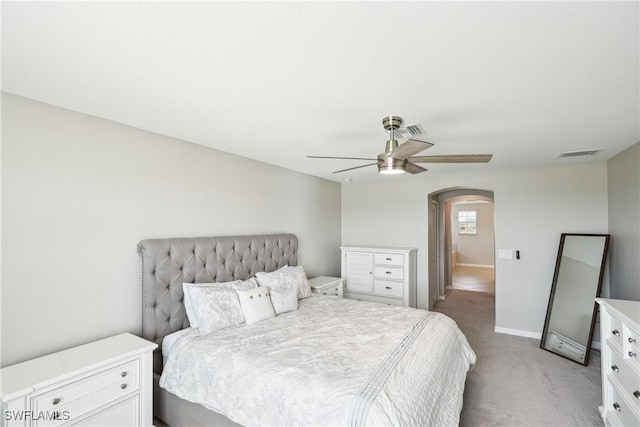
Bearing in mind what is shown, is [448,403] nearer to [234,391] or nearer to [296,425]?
[296,425]

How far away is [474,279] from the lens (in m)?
8.50

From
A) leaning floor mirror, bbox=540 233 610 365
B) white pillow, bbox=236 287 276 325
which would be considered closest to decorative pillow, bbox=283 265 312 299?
white pillow, bbox=236 287 276 325

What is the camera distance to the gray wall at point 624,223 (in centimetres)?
299

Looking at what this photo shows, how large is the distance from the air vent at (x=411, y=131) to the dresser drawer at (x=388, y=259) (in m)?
2.44

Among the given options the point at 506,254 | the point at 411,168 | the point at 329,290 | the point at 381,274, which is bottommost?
the point at 329,290

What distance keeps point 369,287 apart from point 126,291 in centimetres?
345

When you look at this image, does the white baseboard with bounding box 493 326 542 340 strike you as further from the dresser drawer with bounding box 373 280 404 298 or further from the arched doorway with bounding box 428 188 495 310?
the dresser drawer with bounding box 373 280 404 298

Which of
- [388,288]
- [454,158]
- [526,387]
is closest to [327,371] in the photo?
[454,158]

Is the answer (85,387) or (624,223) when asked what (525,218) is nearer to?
(624,223)

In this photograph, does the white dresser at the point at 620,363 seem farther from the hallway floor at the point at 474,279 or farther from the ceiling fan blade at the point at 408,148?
the hallway floor at the point at 474,279

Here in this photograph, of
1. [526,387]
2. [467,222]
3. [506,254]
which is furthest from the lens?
[467,222]

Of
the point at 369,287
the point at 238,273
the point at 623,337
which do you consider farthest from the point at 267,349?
the point at 369,287

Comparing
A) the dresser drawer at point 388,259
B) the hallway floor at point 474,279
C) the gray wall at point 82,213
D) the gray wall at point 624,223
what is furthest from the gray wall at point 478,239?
the gray wall at point 82,213

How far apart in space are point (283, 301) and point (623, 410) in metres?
2.78
